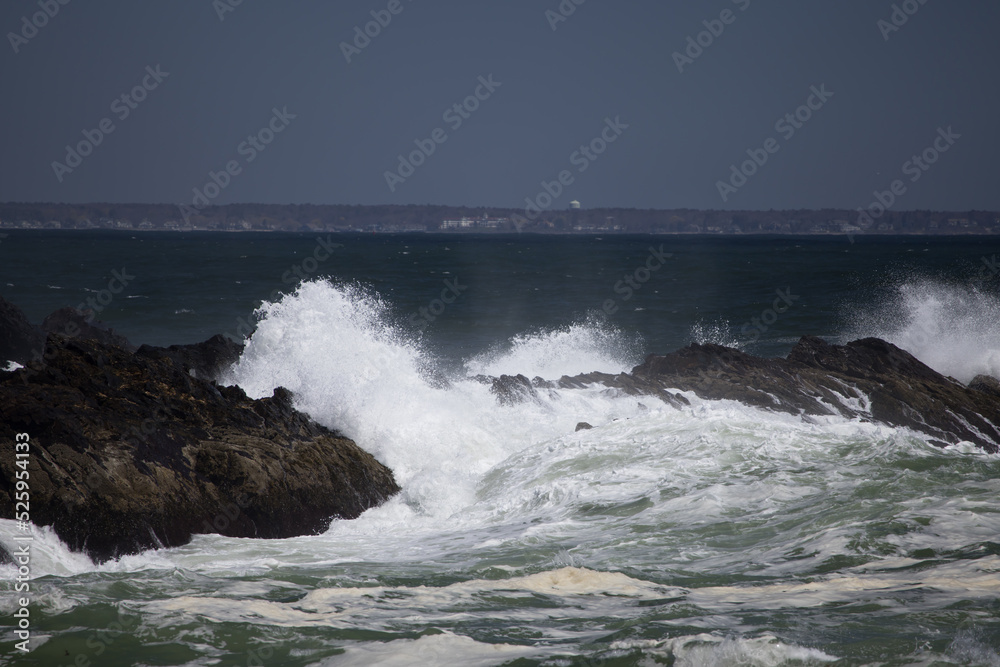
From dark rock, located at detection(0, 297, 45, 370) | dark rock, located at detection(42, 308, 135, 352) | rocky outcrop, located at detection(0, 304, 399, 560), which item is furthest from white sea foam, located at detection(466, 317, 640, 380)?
dark rock, located at detection(0, 297, 45, 370)

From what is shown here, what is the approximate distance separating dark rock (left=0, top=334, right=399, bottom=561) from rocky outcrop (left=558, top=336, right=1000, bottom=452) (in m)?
6.72

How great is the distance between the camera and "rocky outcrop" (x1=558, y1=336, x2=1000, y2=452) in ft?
40.5

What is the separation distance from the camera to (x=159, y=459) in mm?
7480

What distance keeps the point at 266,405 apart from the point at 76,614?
4294mm

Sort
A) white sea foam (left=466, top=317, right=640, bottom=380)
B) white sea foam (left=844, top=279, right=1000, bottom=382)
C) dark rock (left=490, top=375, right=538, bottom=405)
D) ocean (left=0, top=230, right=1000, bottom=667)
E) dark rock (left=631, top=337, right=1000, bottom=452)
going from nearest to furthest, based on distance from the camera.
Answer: ocean (left=0, top=230, right=1000, bottom=667) < dark rock (left=631, top=337, right=1000, bottom=452) < dark rock (left=490, top=375, right=538, bottom=405) < white sea foam (left=844, top=279, right=1000, bottom=382) < white sea foam (left=466, top=317, right=640, bottom=380)

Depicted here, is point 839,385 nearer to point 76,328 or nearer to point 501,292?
point 76,328

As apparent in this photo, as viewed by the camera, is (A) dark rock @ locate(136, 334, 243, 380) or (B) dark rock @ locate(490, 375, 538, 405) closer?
(A) dark rock @ locate(136, 334, 243, 380)

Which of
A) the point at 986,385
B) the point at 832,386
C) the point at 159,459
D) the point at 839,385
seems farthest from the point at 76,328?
the point at 986,385

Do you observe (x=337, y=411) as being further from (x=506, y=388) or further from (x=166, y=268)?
(x=166, y=268)

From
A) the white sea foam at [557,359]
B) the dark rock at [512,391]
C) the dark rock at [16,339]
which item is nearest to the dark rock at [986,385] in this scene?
the white sea foam at [557,359]

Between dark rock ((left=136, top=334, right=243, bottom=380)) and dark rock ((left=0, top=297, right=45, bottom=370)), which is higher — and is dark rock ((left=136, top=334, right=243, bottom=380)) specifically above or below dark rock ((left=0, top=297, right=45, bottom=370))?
below

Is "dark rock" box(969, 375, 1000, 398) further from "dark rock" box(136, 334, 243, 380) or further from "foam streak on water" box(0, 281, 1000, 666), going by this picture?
"dark rock" box(136, 334, 243, 380)

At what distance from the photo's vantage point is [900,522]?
7137mm

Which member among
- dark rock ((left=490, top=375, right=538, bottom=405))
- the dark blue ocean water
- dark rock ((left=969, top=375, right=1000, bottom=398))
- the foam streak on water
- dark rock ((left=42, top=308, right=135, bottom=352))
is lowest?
the foam streak on water
